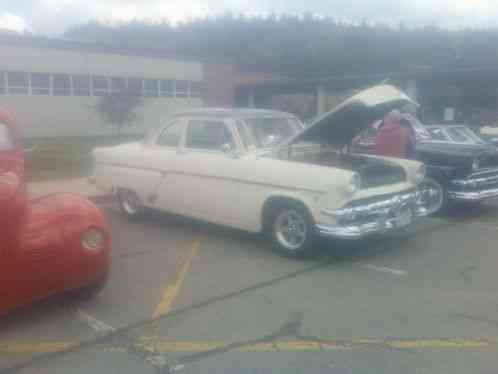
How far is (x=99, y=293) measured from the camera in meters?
5.05

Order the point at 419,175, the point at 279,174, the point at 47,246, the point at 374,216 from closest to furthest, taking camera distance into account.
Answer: the point at 47,246 < the point at 374,216 < the point at 279,174 < the point at 419,175

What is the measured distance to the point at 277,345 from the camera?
4035mm

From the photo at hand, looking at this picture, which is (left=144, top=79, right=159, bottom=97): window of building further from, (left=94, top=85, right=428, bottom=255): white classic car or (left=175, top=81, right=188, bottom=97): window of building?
(left=94, top=85, right=428, bottom=255): white classic car

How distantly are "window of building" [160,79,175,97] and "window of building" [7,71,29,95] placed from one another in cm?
844

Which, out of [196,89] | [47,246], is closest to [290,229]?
[47,246]

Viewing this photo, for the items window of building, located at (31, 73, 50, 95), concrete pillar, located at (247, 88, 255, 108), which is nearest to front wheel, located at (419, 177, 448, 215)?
window of building, located at (31, 73, 50, 95)

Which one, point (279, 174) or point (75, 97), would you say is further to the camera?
point (75, 97)

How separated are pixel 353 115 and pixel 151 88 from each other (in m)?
28.3

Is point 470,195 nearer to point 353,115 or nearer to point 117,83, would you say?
point 353,115

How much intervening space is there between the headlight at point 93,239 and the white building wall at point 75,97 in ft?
82.8

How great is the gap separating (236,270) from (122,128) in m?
27.5

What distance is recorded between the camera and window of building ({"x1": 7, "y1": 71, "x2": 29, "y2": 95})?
90.1 feet

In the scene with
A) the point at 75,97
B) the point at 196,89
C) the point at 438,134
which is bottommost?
the point at 438,134

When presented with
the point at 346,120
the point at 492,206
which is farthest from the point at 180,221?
the point at 492,206
